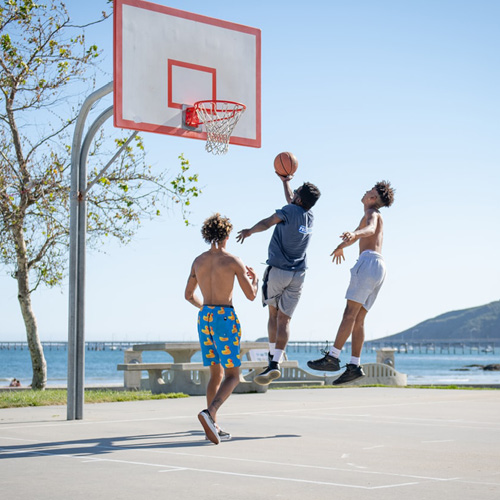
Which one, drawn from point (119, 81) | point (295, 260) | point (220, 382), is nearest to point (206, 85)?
point (119, 81)

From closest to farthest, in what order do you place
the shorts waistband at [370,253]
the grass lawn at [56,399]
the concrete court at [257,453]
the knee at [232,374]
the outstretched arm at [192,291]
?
the concrete court at [257,453]
the knee at [232,374]
the outstretched arm at [192,291]
the shorts waistband at [370,253]
the grass lawn at [56,399]

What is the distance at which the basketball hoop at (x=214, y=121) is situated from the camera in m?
13.4

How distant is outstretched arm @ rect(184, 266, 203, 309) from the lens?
10.5m

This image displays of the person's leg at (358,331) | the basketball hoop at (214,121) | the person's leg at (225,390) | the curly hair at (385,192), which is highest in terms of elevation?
the basketball hoop at (214,121)

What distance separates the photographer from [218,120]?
13.5 m

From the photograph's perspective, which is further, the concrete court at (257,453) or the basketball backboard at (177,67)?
the basketball backboard at (177,67)

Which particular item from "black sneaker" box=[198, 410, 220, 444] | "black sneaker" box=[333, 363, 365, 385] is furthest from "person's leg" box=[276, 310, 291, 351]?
"black sneaker" box=[198, 410, 220, 444]

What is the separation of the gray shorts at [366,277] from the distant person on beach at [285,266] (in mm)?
661

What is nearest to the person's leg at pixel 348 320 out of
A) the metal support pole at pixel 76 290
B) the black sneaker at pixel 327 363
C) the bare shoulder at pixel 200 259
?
the black sneaker at pixel 327 363

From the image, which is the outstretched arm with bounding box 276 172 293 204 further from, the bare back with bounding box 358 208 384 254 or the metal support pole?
the metal support pole

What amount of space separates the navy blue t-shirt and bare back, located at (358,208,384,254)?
0.67 metres

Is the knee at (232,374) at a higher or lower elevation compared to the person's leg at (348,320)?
lower

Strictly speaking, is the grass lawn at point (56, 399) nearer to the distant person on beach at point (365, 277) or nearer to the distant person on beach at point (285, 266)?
the distant person on beach at point (285, 266)

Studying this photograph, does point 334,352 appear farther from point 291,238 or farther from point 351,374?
point 291,238
